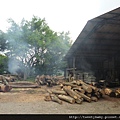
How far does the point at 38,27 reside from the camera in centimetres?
2320

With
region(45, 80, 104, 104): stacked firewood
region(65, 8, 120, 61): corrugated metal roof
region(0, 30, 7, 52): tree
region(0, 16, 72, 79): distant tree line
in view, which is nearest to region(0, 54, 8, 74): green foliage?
region(0, 16, 72, 79): distant tree line

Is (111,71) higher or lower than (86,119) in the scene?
higher

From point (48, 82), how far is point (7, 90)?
189 inches

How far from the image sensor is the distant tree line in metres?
18.8

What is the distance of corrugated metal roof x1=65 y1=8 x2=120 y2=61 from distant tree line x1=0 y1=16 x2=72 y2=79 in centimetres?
770

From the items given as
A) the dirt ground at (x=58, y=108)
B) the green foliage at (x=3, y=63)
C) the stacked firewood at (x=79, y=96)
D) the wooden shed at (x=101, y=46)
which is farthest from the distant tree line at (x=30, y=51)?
the dirt ground at (x=58, y=108)

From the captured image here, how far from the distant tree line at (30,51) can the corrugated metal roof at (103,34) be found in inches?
303

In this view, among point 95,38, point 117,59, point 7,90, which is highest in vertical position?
point 95,38

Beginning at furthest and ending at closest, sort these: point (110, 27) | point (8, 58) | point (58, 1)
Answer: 1. point (8, 58)
2. point (58, 1)
3. point (110, 27)

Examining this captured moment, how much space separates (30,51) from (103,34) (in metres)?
13.2

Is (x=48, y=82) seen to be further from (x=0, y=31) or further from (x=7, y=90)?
(x=0, y=31)

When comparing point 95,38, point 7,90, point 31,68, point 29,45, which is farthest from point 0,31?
point 95,38

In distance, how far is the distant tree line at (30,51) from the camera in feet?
61.8

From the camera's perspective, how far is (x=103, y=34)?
930 centimetres
